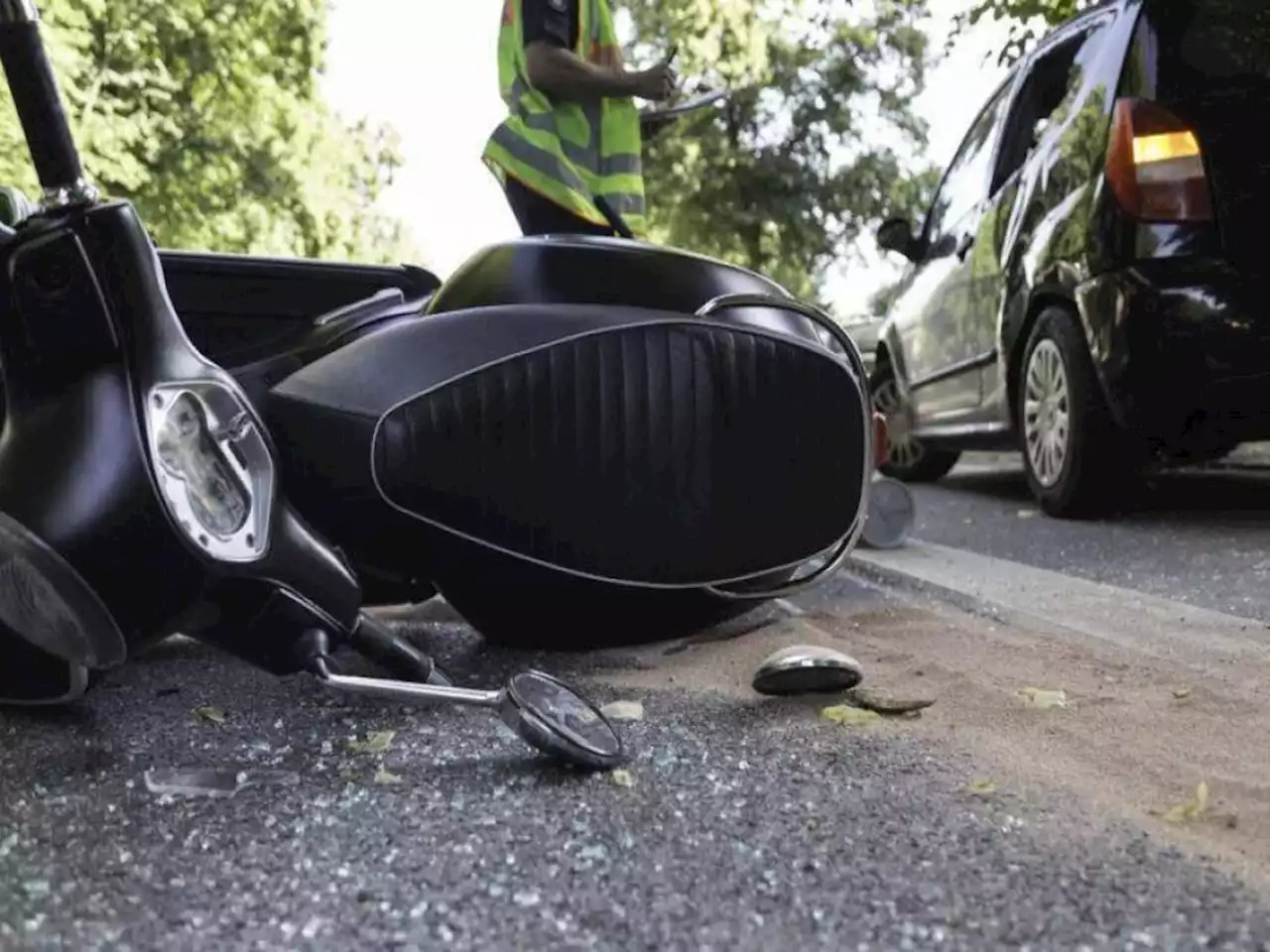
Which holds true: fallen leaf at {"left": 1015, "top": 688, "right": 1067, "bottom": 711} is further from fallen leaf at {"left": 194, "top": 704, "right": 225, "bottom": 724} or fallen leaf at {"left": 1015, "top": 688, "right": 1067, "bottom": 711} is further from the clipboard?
the clipboard

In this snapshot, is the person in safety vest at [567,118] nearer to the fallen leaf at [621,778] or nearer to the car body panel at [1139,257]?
the car body panel at [1139,257]

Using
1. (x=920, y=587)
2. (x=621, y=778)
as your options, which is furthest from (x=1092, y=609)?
(x=621, y=778)

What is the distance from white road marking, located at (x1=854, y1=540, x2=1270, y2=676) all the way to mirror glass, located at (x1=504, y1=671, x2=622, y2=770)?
100 centimetres

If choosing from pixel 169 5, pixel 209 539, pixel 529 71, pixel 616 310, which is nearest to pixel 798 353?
pixel 616 310

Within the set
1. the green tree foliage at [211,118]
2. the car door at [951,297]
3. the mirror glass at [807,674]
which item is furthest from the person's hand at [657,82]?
the green tree foliage at [211,118]

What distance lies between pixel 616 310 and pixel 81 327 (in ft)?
2.49

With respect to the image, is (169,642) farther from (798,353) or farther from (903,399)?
(903,399)

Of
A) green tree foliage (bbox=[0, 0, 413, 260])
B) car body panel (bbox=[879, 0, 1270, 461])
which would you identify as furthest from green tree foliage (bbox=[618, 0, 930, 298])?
car body panel (bbox=[879, 0, 1270, 461])

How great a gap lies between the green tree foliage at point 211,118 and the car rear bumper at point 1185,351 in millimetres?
7553

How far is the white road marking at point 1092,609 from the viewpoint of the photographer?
229 cm

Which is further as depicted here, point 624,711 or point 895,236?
point 895,236

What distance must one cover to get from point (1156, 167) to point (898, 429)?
2424 millimetres

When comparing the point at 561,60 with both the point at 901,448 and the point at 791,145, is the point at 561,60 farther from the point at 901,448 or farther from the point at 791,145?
the point at 791,145

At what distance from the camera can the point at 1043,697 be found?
1944 millimetres
